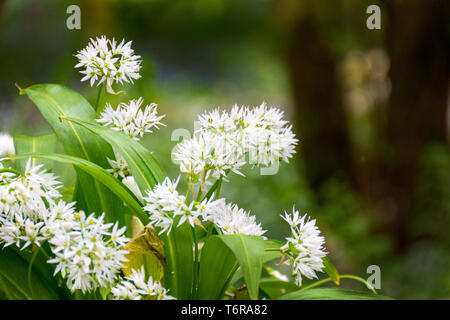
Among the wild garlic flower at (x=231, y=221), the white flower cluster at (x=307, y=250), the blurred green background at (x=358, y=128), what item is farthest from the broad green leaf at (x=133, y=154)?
the blurred green background at (x=358, y=128)

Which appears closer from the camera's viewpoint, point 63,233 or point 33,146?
point 63,233

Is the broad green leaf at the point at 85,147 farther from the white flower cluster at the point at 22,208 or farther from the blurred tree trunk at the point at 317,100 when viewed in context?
the blurred tree trunk at the point at 317,100

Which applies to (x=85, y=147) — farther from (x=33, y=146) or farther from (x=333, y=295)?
(x=333, y=295)

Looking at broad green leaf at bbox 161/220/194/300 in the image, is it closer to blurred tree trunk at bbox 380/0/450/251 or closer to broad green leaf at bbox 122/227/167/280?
broad green leaf at bbox 122/227/167/280

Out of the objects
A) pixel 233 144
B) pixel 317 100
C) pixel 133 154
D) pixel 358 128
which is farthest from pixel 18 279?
pixel 358 128

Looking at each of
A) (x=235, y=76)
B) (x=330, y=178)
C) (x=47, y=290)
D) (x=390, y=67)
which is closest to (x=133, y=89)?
(x=330, y=178)
